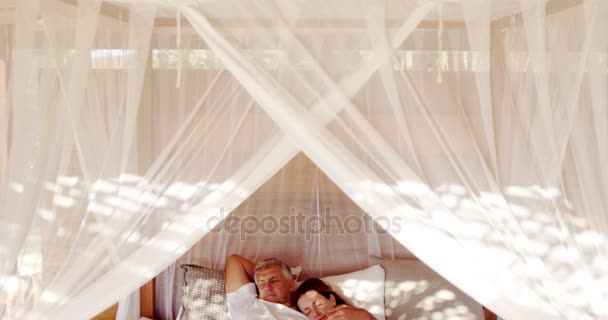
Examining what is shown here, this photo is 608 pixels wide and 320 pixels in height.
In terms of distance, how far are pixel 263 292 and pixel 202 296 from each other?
319mm

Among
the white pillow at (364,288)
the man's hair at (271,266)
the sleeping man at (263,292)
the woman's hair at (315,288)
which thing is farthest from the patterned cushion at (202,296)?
the white pillow at (364,288)

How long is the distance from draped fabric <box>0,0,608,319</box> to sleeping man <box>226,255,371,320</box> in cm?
103

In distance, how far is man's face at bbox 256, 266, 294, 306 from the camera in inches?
121

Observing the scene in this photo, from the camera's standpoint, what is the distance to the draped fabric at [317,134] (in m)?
1.94

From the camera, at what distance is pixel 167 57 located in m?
2.21

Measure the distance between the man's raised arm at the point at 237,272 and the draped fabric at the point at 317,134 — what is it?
3.35ft

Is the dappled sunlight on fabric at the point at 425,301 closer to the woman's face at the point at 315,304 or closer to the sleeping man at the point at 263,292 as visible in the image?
the sleeping man at the point at 263,292

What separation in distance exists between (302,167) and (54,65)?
147 centimetres

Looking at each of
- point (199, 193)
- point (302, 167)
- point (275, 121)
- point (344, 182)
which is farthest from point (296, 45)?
point (302, 167)

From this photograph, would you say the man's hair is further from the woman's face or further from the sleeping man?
the woman's face

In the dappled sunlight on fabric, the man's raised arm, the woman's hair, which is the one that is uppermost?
the man's raised arm

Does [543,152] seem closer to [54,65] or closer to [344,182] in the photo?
[344,182]

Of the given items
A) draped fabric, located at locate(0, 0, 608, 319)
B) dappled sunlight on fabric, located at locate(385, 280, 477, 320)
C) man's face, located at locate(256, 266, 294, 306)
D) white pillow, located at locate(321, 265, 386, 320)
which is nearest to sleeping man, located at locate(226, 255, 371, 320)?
man's face, located at locate(256, 266, 294, 306)

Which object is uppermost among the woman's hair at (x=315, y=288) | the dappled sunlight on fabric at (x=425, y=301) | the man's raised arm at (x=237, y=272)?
the man's raised arm at (x=237, y=272)
